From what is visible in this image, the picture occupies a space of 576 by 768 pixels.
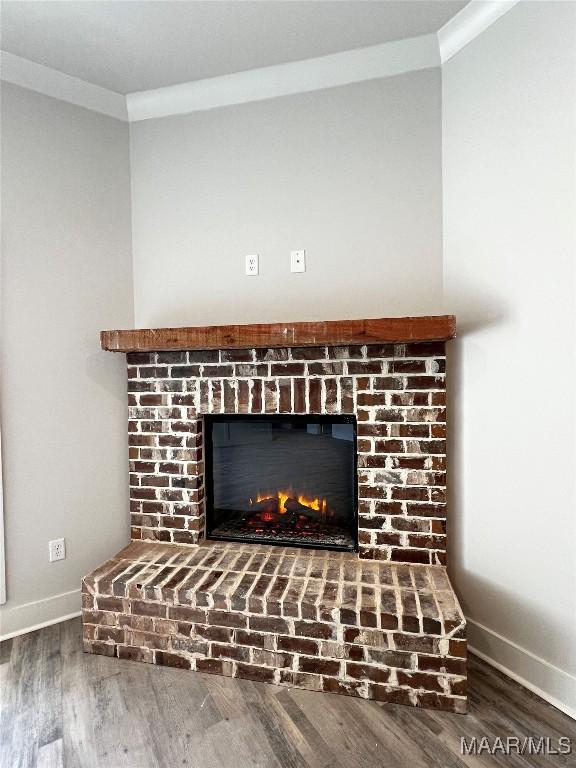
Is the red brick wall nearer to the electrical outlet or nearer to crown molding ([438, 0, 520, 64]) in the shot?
the electrical outlet

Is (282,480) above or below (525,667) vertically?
above

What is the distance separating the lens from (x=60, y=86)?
6.62 ft

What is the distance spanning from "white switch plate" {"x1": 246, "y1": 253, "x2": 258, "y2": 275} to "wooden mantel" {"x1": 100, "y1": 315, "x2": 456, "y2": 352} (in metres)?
0.45

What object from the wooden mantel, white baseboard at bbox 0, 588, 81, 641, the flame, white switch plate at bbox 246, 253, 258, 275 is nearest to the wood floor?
white baseboard at bbox 0, 588, 81, 641

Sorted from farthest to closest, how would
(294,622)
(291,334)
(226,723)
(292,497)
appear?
(292,497) → (291,334) → (294,622) → (226,723)

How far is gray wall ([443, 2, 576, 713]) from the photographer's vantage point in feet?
4.82

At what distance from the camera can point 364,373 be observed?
73.8 inches

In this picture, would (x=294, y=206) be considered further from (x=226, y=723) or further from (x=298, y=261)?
(x=226, y=723)

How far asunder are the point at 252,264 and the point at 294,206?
1.12 ft

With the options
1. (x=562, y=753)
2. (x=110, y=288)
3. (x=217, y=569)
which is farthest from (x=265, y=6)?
(x=562, y=753)

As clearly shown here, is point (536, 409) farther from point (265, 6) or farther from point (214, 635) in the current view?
point (265, 6)

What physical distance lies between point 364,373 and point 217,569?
107 cm

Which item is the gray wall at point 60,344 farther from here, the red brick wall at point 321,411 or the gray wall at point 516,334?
the gray wall at point 516,334

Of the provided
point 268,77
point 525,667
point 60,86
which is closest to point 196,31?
point 268,77
